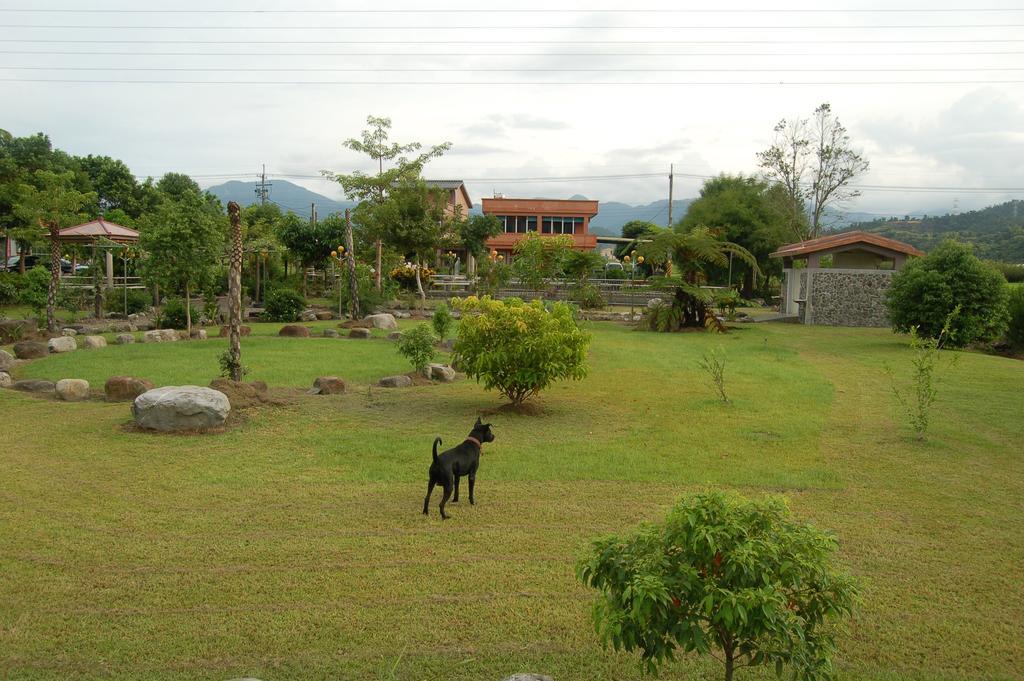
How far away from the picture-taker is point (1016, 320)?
65.0 feet

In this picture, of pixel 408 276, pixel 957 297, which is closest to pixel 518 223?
pixel 408 276

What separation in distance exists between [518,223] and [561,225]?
10.2 ft

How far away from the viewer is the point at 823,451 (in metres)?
8.95

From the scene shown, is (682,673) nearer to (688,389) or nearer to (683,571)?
(683,571)

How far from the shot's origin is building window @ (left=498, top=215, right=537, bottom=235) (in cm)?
5572

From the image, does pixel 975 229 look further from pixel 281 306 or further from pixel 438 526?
pixel 438 526

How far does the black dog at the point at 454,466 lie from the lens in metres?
6.37

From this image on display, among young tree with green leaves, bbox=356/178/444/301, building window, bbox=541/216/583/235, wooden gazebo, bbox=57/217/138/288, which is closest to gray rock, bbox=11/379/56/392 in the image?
wooden gazebo, bbox=57/217/138/288

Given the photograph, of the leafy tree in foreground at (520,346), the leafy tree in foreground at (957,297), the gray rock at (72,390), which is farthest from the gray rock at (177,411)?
the leafy tree in foreground at (957,297)

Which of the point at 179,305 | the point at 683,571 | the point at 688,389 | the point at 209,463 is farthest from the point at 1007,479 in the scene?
the point at 179,305

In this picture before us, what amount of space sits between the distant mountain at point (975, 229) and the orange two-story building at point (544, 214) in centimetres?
2180

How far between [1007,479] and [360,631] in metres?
6.77

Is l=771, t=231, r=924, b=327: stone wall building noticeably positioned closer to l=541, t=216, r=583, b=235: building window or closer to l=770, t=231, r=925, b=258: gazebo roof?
l=770, t=231, r=925, b=258: gazebo roof

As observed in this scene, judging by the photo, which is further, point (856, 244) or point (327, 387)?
point (856, 244)
